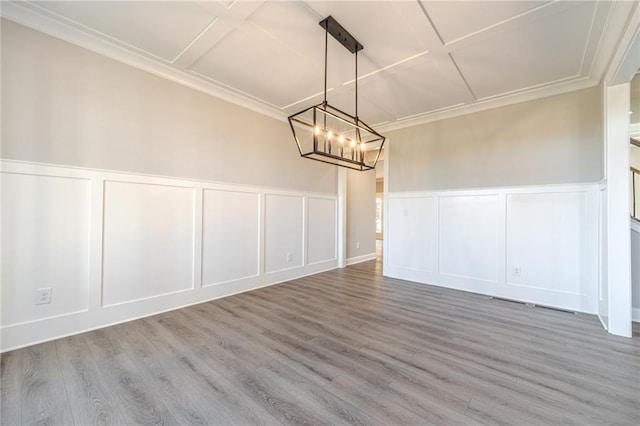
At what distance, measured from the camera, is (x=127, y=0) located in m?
2.08

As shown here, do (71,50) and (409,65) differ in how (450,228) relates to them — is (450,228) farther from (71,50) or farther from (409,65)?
(71,50)

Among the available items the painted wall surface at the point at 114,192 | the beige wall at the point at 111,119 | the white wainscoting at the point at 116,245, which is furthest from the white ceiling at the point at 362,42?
the white wainscoting at the point at 116,245

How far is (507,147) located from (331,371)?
12.5 ft

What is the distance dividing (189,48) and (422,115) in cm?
352

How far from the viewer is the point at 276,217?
4285 millimetres

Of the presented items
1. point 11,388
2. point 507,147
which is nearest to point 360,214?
point 507,147

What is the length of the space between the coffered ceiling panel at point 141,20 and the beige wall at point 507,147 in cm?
360

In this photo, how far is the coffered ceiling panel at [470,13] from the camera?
2061 mm

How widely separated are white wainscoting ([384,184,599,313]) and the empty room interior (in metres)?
0.02

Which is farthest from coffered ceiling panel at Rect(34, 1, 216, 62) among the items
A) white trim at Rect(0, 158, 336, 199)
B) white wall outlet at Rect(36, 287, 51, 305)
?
white wall outlet at Rect(36, 287, 51, 305)

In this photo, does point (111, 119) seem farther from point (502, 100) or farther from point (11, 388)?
point (502, 100)

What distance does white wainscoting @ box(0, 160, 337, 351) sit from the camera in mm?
2197

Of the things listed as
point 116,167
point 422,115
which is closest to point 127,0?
point 116,167

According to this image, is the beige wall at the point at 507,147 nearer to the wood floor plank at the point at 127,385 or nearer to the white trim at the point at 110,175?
the white trim at the point at 110,175
